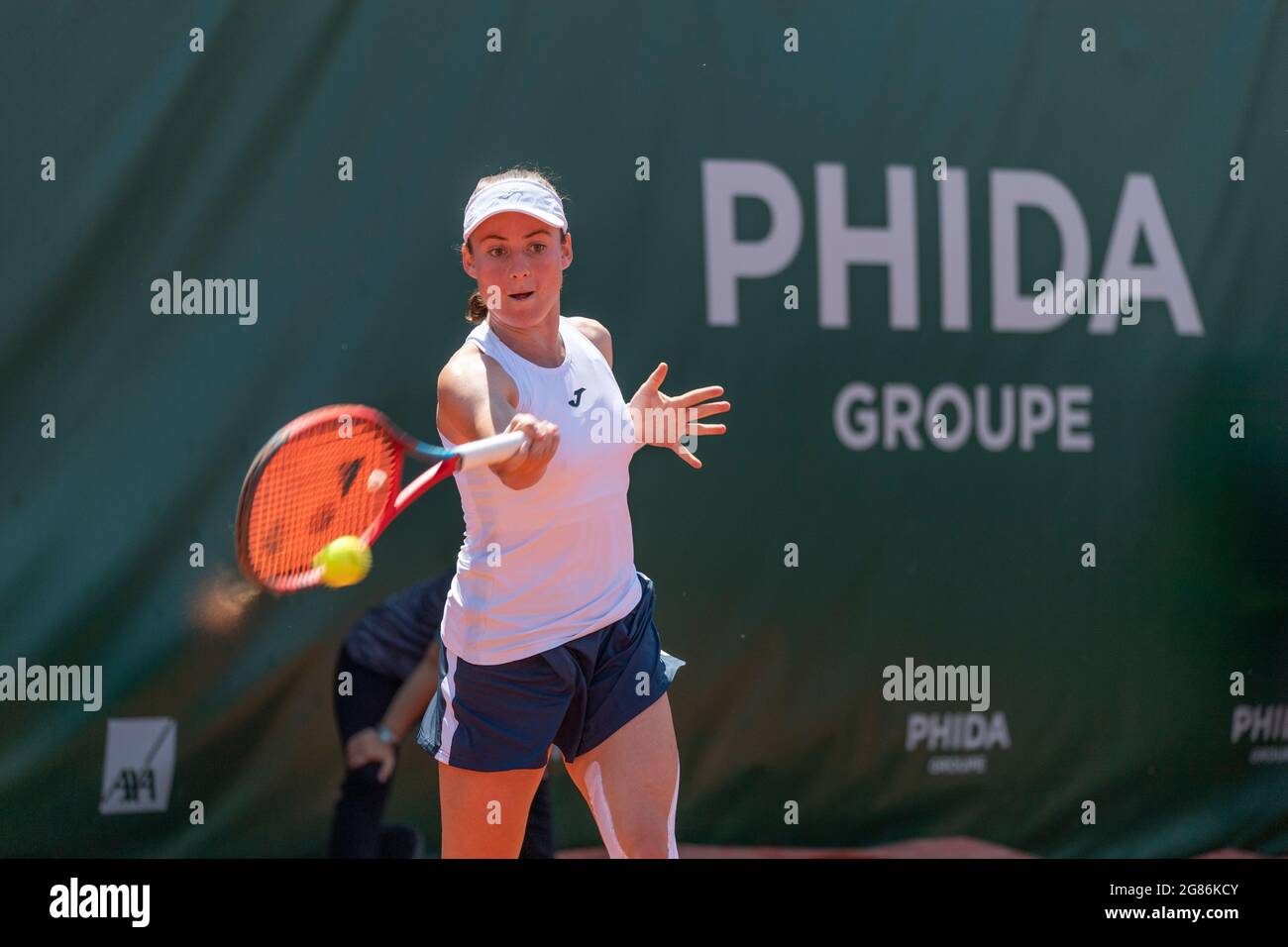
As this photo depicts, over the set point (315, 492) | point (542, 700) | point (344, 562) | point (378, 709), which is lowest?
point (378, 709)

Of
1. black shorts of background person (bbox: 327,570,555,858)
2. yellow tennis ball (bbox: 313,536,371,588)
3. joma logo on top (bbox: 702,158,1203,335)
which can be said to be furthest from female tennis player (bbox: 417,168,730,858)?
joma logo on top (bbox: 702,158,1203,335)

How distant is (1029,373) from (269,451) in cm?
238

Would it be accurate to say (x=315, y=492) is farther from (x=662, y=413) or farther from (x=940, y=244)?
(x=940, y=244)

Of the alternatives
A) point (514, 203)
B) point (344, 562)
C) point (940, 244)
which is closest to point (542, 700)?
point (344, 562)

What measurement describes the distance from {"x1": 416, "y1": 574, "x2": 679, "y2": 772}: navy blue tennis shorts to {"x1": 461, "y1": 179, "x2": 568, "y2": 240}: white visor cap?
0.74m

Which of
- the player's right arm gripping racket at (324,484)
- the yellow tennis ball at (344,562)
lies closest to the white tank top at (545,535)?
the player's right arm gripping racket at (324,484)

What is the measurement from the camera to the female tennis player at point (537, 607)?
2.56 m

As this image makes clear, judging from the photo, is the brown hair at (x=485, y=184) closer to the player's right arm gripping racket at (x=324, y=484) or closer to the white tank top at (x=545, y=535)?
the white tank top at (x=545, y=535)

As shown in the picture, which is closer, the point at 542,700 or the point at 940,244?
the point at 542,700

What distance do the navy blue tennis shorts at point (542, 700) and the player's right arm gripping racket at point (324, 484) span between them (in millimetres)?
345

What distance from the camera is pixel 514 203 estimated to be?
8.46 ft

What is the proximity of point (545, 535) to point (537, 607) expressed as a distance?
0.42 feet

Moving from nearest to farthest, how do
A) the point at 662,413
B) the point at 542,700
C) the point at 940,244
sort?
the point at 542,700
the point at 662,413
the point at 940,244
